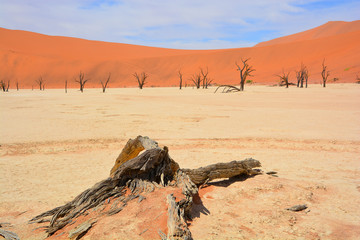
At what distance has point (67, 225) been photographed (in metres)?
3.39

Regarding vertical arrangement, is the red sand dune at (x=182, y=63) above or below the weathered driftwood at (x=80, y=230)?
above

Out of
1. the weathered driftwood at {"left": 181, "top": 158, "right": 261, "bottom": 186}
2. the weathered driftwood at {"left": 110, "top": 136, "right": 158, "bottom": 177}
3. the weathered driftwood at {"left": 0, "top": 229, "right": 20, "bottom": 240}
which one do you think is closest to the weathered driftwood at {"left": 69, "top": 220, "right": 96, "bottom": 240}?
the weathered driftwood at {"left": 0, "top": 229, "right": 20, "bottom": 240}

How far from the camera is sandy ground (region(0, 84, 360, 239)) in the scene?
3553 mm

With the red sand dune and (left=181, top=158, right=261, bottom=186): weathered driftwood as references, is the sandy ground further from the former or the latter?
the red sand dune

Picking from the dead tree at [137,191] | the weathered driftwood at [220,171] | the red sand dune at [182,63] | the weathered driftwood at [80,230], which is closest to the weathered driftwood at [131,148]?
the dead tree at [137,191]

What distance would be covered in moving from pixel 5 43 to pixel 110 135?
309ft

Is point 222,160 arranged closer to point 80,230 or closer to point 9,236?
point 80,230

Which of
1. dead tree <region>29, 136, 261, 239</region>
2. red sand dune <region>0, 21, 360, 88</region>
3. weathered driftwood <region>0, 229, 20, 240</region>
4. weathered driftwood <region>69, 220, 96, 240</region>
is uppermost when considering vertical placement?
red sand dune <region>0, 21, 360, 88</region>

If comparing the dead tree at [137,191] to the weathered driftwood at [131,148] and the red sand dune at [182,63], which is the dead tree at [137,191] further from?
the red sand dune at [182,63]

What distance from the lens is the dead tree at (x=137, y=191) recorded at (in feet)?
10.5

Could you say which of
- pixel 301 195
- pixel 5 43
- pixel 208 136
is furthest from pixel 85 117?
pixel 5 43

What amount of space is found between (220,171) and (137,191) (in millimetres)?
1513

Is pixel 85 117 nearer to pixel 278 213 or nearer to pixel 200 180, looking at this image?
pixel 200 180

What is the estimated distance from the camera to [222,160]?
263 inches
